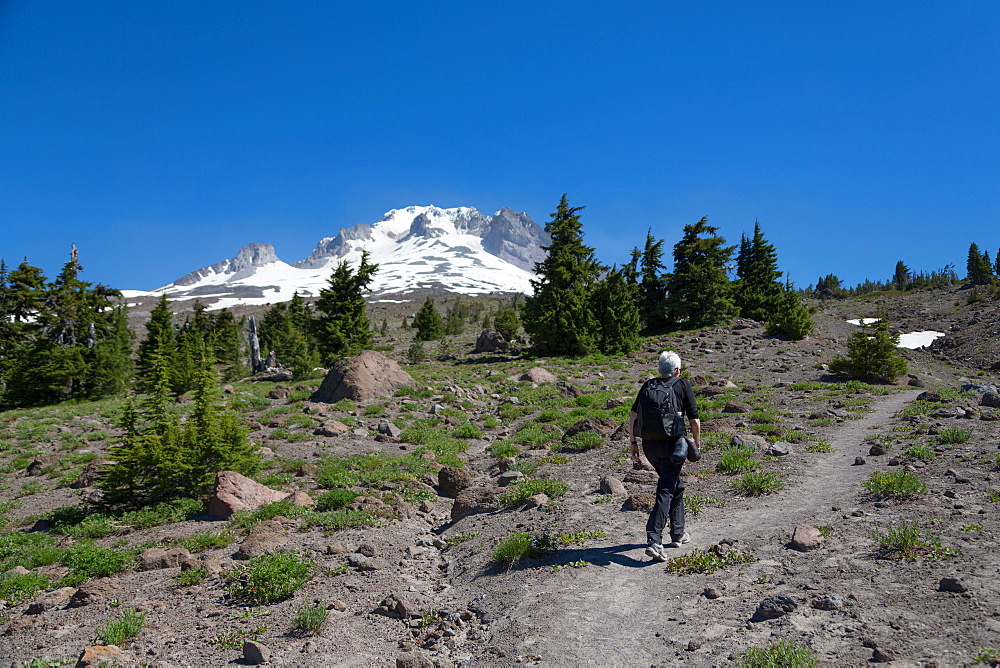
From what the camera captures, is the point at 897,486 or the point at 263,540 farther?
the point at 263,540

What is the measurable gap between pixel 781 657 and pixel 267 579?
19.3 ft

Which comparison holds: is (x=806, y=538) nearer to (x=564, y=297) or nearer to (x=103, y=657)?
(x=103, y=657)

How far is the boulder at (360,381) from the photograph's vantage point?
69.4 feet

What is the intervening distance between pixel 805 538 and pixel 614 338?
29259 mm

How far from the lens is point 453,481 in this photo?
11.2 metres

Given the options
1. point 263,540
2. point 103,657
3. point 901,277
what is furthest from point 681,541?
point 901,277

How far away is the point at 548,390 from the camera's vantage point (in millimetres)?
21766

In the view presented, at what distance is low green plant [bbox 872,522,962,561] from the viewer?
5.31 m

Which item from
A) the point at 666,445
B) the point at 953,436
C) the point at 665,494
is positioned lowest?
the point at 665,494

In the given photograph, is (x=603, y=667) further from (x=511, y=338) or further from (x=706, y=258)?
(x=706, y=258)

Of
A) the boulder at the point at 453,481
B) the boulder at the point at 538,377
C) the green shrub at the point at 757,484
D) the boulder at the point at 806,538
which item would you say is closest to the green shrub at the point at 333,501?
the boulder at the point at 453,481

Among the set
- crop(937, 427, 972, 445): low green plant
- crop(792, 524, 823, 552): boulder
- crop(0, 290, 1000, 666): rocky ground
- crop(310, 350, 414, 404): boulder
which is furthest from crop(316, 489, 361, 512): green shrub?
crop(937, 427, 972, 445): low green plant

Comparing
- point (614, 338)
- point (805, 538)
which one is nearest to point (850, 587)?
point (805, 538)

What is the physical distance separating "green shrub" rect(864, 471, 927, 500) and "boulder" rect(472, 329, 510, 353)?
1327 inches
